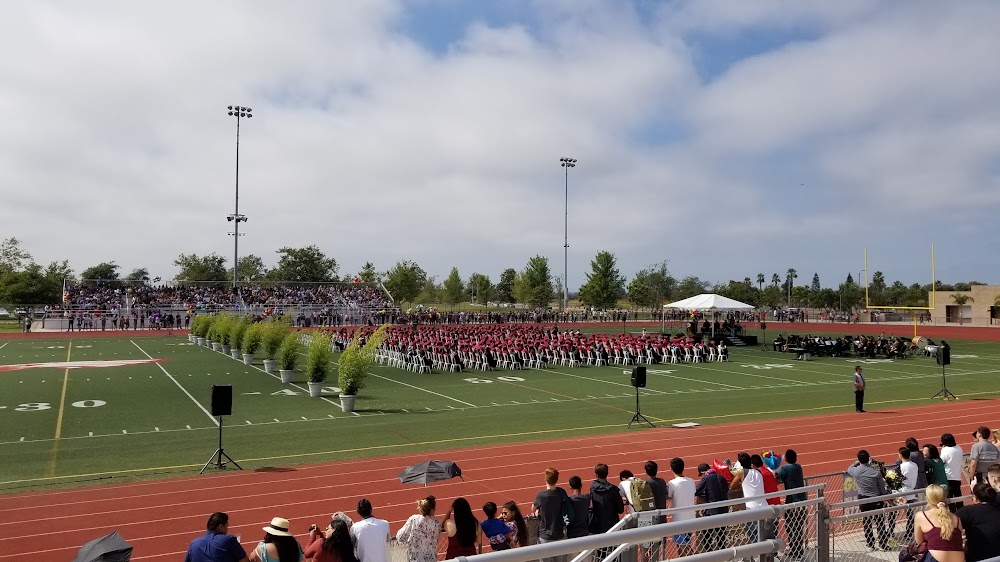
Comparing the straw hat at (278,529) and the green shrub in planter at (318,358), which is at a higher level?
the green shrub in planter at (318,358)

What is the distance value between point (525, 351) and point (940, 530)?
27.5 meters

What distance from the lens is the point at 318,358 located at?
74.5ft

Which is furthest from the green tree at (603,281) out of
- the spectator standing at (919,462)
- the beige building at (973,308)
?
the spectator standing at (919,462)

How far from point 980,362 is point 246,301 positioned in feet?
190

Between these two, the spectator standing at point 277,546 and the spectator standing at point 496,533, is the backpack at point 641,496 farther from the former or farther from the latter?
the spectator standing at point 277,546

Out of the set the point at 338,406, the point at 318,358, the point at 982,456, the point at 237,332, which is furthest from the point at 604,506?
the point at 237,332

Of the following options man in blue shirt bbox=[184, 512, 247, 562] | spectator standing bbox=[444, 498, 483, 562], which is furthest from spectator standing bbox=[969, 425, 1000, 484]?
man in blue shirt bbox=[184, 512, 247, 562]

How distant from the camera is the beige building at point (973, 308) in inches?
3054

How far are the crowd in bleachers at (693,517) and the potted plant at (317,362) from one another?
15.2m

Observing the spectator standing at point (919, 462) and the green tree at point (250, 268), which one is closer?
the spectator standing at point (919, 462)

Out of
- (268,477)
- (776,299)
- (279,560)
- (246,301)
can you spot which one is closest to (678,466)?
(279,560)

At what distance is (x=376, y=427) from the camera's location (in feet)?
59.5

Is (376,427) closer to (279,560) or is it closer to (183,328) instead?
(279,560)

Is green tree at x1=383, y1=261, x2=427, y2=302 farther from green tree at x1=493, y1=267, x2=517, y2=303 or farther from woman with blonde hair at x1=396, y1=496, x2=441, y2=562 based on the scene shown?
woman with blonde hair at x1=396, y1=496, x2=441, y2=562
